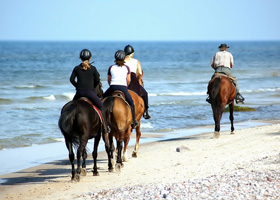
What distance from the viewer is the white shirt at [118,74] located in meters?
10.8

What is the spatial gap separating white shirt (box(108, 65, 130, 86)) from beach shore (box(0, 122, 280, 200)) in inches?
68.8

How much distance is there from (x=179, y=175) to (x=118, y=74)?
8.53 feet

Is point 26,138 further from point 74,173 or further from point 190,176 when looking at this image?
point 190,176

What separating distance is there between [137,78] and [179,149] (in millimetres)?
1916

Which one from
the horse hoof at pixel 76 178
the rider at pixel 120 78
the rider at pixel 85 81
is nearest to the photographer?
the horse hoof at pixel 76 178

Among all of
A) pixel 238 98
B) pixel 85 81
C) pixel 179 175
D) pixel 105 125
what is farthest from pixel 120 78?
pixel 238 98

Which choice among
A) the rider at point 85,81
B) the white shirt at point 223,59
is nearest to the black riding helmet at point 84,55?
the rider at point 85,81

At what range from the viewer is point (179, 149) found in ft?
40.3

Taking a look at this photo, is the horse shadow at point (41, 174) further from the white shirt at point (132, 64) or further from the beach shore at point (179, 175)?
the white shirt at point (132, 64)

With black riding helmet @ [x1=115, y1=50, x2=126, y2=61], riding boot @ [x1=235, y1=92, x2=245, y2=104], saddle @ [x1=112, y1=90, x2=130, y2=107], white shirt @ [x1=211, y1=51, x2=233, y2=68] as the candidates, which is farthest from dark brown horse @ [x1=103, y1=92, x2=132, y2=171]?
riding boot @ [x1=235, y1=92, x2=245, y2=104]

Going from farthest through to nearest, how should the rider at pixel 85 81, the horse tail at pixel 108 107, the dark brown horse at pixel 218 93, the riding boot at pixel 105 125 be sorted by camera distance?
the dark brown horse at pixel 218 93 → the horse tail at pixel 108 107 → the riding boot at pixel 105 125 → the rider at pixel 85 81

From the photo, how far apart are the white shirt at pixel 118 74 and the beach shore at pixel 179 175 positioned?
5.73 ft

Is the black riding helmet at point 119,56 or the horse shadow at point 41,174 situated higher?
the black riding helmet at point 119,56

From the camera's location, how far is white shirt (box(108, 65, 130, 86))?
10.8m
